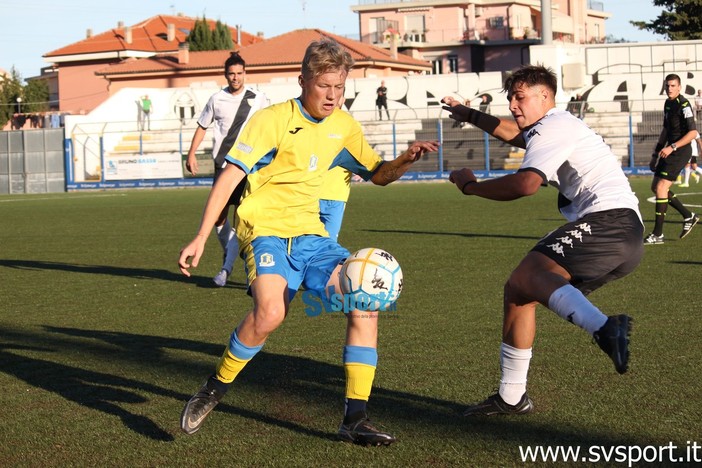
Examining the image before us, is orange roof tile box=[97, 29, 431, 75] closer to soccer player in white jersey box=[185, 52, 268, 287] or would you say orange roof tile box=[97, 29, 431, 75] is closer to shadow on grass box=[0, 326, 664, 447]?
soccer player in white jersey box=[185, 52, 268, 287]

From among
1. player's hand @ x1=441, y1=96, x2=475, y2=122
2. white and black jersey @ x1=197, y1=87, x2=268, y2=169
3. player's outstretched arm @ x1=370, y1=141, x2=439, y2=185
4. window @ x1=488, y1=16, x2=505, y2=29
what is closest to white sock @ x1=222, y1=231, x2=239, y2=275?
white and black jersey @ x1=197, y1=87, x2=268, y2=169

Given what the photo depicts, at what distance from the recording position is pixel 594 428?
187 inches

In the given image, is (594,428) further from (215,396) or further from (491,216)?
(491,216)

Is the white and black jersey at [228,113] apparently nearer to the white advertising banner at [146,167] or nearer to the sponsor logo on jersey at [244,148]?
the sponsor logo on jersey at [244,148]

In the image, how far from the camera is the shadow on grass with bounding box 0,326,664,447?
15.8 feet

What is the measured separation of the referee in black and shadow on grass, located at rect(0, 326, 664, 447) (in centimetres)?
820

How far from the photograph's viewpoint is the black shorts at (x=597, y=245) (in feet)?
16.2

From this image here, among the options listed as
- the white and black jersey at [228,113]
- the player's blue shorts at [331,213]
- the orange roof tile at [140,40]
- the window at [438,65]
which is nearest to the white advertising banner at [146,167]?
the white and black jersey at [228,113]

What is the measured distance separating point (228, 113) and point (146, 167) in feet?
95.2

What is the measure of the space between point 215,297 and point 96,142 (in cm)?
3507

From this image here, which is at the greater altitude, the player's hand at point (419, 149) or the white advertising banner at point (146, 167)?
the white advertising banner at point (146, 167)

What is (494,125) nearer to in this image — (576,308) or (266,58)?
(576,308)

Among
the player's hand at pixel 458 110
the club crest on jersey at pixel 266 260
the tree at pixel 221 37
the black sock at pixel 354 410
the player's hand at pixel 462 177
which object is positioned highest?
the tree at pixel 221 37

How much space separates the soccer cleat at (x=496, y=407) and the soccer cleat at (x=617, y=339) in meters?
0.75
